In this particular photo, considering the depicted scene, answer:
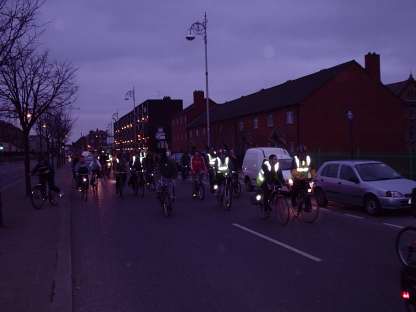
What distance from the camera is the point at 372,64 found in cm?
4466

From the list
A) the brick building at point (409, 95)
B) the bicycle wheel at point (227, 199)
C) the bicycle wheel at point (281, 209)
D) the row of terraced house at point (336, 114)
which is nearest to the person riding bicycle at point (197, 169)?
the bicycle wheel at point (227, 199)

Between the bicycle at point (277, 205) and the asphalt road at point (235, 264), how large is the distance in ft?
0.66

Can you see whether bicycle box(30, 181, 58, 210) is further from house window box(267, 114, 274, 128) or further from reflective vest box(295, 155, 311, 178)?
house window box(267, 114, 274, 128)

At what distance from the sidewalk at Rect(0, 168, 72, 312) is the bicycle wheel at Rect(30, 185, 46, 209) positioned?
1.86m

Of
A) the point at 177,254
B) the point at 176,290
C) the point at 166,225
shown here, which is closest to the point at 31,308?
the point at 176,290

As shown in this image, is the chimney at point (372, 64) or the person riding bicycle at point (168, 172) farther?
the chimney at point (372, 64)

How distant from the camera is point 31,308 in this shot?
516 centimetres

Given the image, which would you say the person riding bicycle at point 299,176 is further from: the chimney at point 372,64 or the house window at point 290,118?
the chimney at point 372,64

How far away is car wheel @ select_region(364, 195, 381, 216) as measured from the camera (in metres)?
12.6

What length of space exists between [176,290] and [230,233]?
4.16m

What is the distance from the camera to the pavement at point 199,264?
18.2 feet

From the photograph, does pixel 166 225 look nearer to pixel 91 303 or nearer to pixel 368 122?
pixel 91 303

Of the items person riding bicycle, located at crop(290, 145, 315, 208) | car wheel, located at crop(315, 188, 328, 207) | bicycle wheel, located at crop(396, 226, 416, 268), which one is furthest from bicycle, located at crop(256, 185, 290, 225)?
bicycle wheel, located at crop(396, 226, 416, 268)

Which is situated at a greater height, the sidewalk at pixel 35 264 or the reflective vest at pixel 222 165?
the reflective vest at pixel 222 165
